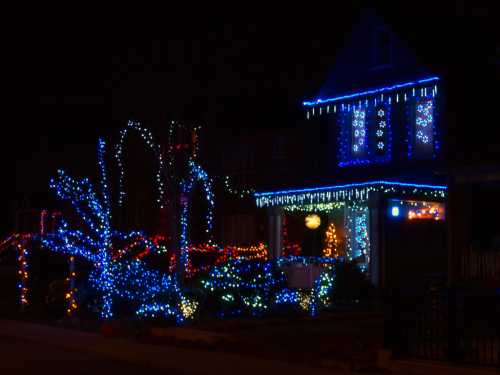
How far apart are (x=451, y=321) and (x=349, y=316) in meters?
8.11

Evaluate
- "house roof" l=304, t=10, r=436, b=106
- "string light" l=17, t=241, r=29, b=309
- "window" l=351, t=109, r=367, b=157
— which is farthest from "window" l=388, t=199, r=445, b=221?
"string light" l=17, t=241, r=29, b=309

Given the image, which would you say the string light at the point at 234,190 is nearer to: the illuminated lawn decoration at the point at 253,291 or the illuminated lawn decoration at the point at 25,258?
the illuminated lawn decoration at the point at 25,258

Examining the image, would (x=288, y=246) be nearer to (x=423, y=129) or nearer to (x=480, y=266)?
(x=423, y=129)

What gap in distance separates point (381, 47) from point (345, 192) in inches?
183

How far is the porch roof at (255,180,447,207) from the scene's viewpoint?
22.2m

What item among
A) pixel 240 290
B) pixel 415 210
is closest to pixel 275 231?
pixel 415 210

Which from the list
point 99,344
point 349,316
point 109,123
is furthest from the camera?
point 109,123

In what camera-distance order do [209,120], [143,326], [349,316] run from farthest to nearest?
[209,120]
[349,316]
[143,326]

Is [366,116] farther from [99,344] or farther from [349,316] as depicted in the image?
[99,344]

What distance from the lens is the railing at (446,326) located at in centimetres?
1232

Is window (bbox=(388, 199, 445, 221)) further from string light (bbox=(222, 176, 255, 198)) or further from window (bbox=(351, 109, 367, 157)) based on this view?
string light (bbox=(222, 176, 255, 198))

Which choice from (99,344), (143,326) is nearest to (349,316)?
(143,326)

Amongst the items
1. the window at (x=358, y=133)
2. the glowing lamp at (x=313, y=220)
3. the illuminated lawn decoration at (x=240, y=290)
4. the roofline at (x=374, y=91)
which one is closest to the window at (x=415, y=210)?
the window at (x=358, y=133)

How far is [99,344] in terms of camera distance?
52.4 ft
